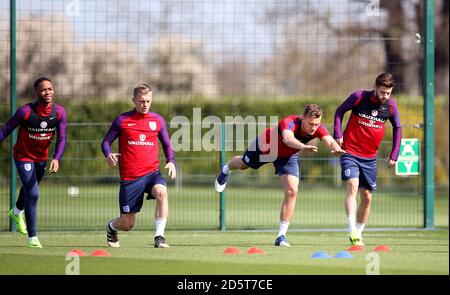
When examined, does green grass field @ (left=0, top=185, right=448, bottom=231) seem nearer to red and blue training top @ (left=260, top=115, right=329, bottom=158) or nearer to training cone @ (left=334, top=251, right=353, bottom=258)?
red and blue training top @ (left=260, top=115, right=329, bottom=158)

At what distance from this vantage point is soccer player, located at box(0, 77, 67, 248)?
13.3 m

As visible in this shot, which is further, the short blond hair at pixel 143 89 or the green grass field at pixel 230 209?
the green grass field at pixel 230 209

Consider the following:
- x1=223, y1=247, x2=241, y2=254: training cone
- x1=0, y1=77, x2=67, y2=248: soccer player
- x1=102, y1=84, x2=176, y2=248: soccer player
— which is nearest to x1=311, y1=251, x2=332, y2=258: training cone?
x1=223, y1=247, x2=241, y2=254: training cone

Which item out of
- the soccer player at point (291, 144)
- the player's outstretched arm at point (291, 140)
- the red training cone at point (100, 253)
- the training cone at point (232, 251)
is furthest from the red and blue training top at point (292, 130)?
the red training cone at point (100, 253)

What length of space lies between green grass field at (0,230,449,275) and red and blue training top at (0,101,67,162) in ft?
3.81

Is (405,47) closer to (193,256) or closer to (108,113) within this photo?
(108,113)

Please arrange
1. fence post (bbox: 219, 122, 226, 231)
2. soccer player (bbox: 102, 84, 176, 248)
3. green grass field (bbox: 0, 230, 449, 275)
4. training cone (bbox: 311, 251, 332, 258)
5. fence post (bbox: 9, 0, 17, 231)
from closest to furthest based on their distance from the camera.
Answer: green grass field (bbox: 0, 230, 449, 275), training cone (bbox: 311, 251, 332, 258), soccer player (bbox: 102, 84, 176, 248), fence post (bbox: 9, 0, 17, 231), fence post (bbox: 219, 122, 226, 231)

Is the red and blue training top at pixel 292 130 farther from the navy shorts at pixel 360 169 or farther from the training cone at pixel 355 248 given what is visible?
the training cone at pixel 355 248

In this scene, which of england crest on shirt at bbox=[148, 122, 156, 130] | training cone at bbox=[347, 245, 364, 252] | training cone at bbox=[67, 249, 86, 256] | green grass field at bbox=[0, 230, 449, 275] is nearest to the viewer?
green grass field at bbox=[0, 230, 449, 275]

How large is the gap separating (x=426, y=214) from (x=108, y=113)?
10.1 meters

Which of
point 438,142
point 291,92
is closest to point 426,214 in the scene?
point 438,142

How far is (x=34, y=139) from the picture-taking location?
1345 cm

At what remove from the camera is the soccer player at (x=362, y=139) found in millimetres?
13617

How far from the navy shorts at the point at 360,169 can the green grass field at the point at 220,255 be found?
80 cm
